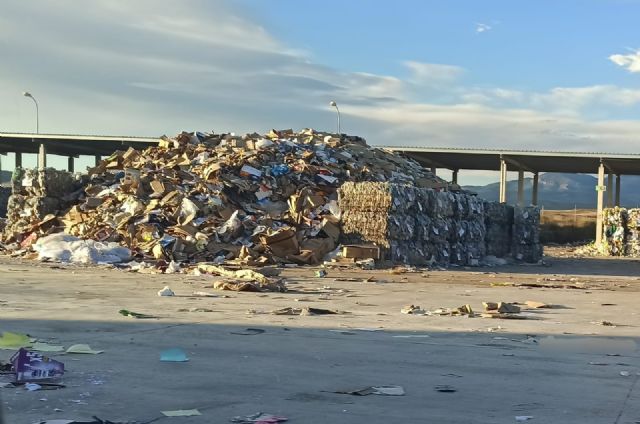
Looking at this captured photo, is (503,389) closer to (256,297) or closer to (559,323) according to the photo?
(559,323)

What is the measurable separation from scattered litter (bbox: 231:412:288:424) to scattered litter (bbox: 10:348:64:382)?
183 centimetres

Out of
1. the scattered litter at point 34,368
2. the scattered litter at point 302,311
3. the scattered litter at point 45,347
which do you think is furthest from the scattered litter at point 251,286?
the scattered litter at point 34,368

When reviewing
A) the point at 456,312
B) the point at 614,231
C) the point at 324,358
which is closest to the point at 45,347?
the point at 324,358

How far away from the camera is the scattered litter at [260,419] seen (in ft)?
15.6

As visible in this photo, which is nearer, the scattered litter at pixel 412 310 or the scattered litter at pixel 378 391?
the scattered litter at pixel 378 391

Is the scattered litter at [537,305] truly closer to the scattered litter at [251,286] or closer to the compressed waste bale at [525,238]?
the scattered litter at [251,286]

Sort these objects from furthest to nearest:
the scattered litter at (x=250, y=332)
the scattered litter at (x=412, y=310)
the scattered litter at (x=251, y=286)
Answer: the scattered litter at (x=251, y=286)
the scattered litter at (x=412, y=310)
the scattered litter at (x=250, y=332)

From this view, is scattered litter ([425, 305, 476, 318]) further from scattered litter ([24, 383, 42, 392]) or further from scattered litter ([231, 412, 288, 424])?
scattered litter ([24, 383, 42, 392])

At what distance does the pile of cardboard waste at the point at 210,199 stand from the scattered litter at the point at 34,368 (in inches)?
573

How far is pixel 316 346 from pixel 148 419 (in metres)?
3.22

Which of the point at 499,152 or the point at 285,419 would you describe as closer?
the point at 285,419

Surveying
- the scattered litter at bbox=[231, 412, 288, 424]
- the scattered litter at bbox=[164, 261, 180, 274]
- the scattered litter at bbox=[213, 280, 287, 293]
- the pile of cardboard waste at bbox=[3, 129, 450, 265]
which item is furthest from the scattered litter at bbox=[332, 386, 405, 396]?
the pile of cardboard waste at bbox=[3, 129, 450, 265]

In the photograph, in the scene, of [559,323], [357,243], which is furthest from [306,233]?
[559,323]

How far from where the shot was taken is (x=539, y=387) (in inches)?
238
